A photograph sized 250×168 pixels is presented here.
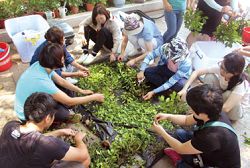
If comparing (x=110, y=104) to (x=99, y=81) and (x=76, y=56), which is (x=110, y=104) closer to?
(x=99, y=81)

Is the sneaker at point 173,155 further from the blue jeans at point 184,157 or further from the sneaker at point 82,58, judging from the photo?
the sneaker at point 82,58

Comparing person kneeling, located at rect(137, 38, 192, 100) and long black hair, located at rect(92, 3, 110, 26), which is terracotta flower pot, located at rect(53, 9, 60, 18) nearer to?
long black hair, located at rect(92, 3, 110, 26)

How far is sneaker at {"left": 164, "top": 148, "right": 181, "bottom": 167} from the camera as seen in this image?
9.39 ft

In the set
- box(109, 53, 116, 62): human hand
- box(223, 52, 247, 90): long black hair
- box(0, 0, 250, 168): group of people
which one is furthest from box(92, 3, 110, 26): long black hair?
box(223, 52, 247, 90): long black hair

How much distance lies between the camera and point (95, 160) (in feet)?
9.23

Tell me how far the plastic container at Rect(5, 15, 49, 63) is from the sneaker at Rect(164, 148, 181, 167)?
2480 millimetres

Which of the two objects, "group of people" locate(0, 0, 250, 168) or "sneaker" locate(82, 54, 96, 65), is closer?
"group of people" locate(0, 0, 250, 168)

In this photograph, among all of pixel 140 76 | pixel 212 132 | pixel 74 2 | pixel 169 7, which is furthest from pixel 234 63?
pixel 74 2

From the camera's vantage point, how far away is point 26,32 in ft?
14.2

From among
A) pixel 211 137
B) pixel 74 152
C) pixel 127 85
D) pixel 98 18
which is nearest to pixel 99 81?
pixel 127 85

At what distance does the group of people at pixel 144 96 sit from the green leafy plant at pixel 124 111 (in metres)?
0.14

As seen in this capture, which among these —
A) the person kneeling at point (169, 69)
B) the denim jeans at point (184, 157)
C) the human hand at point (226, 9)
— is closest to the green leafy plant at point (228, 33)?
the human hand at point (226, 9)

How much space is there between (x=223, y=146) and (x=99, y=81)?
6.51ft

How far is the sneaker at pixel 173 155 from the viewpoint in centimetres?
286
